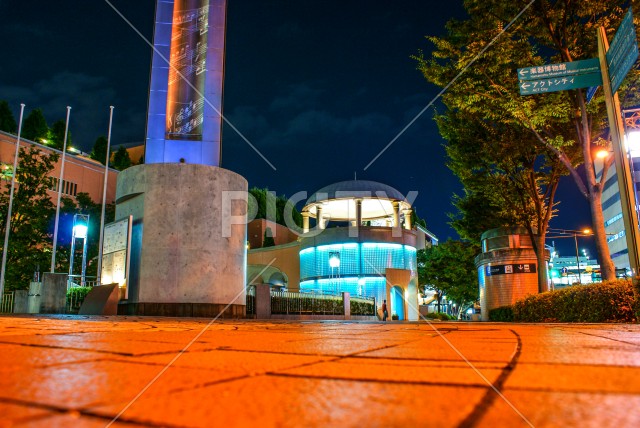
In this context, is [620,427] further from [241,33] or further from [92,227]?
[241,33]

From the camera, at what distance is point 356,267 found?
32.3 m

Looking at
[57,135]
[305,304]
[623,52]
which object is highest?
[57,135]

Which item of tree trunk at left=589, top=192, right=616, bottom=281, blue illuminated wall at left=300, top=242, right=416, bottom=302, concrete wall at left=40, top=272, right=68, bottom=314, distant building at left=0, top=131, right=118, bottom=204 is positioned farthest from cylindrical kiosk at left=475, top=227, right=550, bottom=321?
distant building at left=0, top=131, right=118, bottom=204

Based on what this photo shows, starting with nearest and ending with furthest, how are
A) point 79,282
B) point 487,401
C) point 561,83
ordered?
point 487,401, point 561,83, point 79,282

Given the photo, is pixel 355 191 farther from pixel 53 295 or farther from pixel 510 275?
pixel 53 295

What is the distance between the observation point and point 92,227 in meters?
27.2

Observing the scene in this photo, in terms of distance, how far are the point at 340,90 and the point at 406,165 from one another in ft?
77.3

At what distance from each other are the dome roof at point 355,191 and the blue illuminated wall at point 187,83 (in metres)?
18.8

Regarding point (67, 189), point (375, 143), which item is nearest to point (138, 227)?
A: point (67, 189)

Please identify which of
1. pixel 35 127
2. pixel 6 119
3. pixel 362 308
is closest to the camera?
pixel 362 308

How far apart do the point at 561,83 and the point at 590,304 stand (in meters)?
4.95

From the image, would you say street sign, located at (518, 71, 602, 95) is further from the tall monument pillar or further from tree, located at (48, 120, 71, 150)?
tree, located at (48, 120, 71, 150)

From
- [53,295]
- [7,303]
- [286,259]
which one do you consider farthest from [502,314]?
[286,259]

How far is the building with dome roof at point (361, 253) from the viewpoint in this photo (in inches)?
1258
